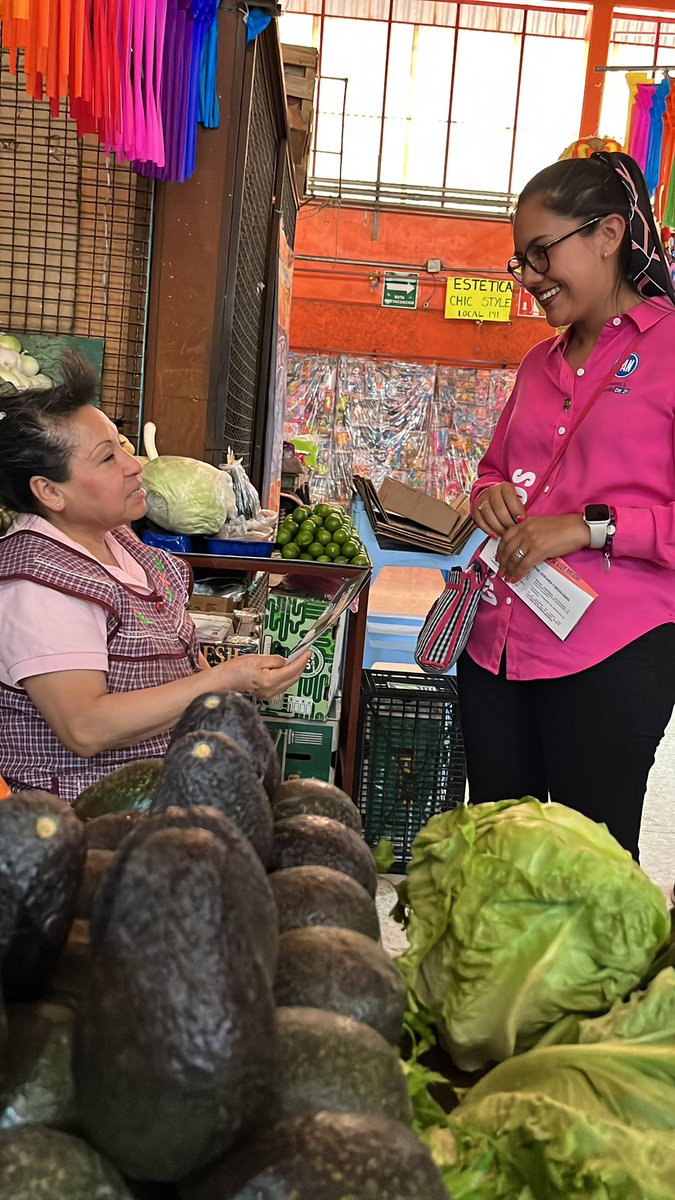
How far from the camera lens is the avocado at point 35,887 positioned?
0.63 metres

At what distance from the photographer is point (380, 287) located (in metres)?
12.9

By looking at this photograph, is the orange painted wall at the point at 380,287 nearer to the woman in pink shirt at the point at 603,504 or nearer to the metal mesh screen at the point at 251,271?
the metal mesh screen at the point at 251,271

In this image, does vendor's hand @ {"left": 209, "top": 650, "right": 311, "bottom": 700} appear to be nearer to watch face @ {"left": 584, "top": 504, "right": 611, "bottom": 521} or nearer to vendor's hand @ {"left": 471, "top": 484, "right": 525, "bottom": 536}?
vendor's hand @ {"left": 471, "top": 484, "right": 525, "bottom": 536}

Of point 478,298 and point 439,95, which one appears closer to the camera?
point 439,95

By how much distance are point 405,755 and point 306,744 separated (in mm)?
409

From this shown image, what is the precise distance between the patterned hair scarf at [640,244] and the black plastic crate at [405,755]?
2.23m

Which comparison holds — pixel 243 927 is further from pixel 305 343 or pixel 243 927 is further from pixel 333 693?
pixel 305 343

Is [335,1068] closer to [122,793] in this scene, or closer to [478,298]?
[122,793]

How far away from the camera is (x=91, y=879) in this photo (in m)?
0.74

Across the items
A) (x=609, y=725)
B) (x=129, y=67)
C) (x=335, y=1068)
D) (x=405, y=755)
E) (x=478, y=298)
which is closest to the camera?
(x=335, y=1068)

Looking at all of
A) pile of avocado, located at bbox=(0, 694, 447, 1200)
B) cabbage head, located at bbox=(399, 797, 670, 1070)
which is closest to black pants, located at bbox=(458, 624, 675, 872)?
cabbage head, located at bbox=(399, 797, 670, 1070)

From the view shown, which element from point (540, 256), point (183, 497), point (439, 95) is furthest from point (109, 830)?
point (439, 95)

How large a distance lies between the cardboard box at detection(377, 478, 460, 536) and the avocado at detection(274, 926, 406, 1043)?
13.3 feet

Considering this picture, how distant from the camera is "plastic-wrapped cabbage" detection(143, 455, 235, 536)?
3.10 metres
